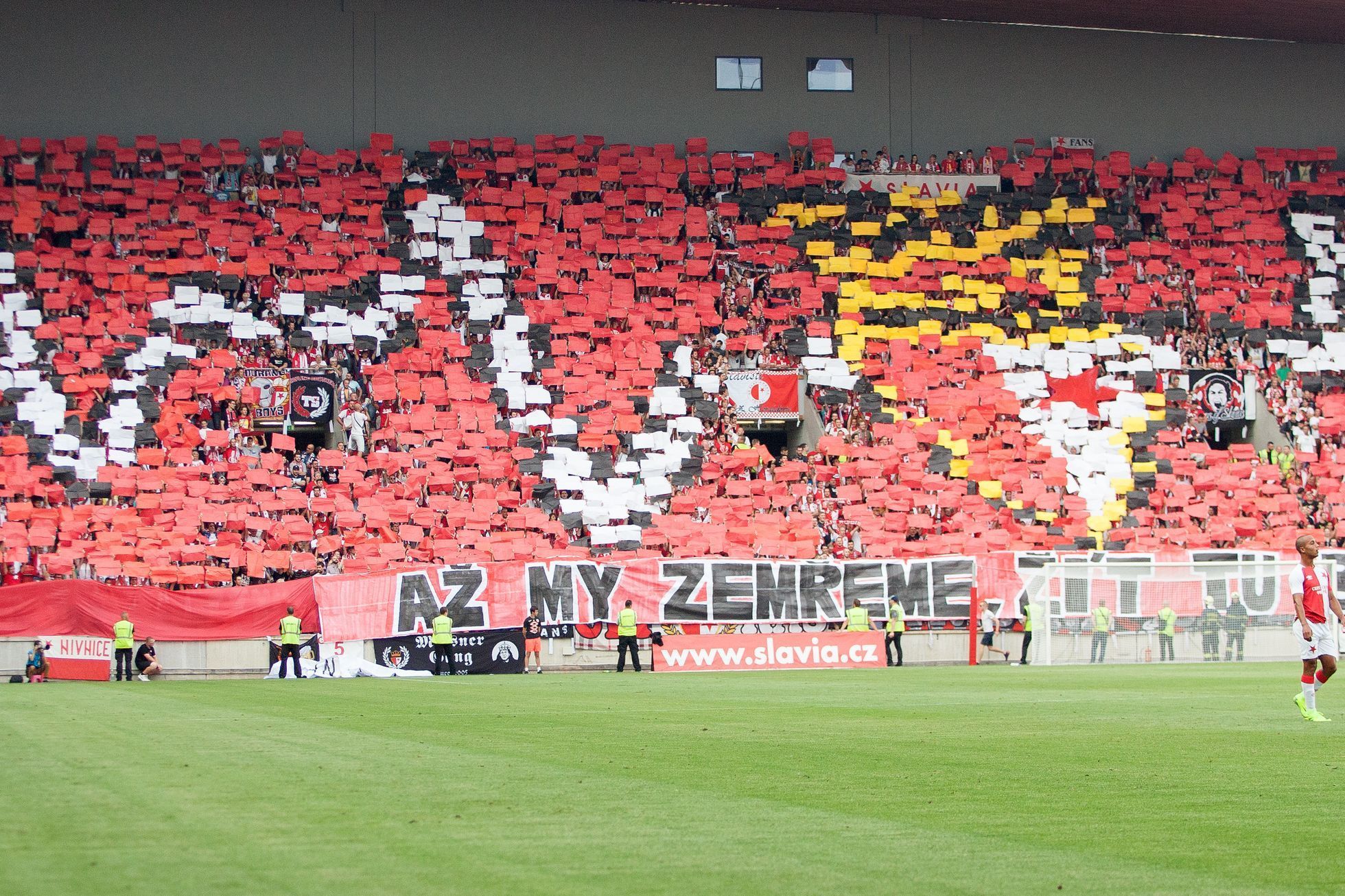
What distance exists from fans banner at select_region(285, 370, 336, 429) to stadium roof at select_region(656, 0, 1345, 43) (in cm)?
1795

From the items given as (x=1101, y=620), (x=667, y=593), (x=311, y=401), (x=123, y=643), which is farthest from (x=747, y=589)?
(x=123, y=643)

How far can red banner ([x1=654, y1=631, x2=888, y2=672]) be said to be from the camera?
3152 centimetres

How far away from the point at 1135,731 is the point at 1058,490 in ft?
82.4

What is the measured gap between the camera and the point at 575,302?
138 ft

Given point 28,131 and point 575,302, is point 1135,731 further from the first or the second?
point 28,131

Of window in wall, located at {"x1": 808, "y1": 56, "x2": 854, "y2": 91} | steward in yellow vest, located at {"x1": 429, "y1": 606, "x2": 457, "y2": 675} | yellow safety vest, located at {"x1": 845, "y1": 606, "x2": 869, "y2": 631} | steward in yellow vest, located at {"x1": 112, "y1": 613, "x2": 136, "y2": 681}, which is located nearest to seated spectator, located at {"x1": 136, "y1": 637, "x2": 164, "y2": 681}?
steward in yellow vest, located at {"x1": 112, "y1": 613, "x2": 136, "y2": 681}

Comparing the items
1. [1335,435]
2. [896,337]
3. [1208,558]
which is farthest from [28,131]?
[1335,435]

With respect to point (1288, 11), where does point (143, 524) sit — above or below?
below

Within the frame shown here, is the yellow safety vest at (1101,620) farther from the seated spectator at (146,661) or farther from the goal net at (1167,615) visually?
the seated spectator at (146,661)

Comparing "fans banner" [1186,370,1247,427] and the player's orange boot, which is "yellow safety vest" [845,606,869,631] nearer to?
"fans banner" [1186,370,1247,427]

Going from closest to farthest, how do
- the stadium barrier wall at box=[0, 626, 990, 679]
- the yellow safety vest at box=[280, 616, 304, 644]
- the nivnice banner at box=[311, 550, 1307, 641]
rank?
the yellow safety vest at box=[280, 616, 304, 644] → the stadium barrier wall at box=[0, 626, 990, 679] → the nivnice banner at box=[311, 550, 1307, 641]

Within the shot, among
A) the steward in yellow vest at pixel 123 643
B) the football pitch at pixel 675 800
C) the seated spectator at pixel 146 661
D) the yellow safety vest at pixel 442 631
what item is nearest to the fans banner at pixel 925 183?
the yellow safety vest at pixel 442 631

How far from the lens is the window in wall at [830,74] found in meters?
48.8

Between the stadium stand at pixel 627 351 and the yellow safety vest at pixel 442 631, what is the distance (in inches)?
164
